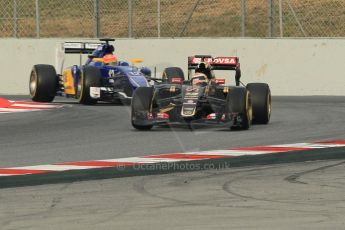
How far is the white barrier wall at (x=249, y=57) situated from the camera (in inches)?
955

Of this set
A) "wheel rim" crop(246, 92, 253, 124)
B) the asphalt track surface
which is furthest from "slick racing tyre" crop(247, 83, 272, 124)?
"wheel rim" crop(246, 92, 253, 124)

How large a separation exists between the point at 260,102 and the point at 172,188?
268 inches

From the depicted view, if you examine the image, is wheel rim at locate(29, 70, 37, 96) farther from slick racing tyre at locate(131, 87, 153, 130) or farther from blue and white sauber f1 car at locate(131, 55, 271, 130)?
slick racing tyre at locate(131, 87, 153, 130)

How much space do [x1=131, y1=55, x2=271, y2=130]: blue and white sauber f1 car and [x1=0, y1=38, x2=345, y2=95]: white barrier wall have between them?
772cm

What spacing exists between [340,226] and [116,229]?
1728 mm

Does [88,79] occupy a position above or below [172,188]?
above

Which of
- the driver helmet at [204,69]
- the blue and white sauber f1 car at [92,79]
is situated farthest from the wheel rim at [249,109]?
the blue and white sauber f1 car at [92,79]

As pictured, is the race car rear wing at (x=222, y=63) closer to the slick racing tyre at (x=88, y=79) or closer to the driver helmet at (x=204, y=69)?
the driver helmet at (x=204, y=69)

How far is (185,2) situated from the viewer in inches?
1081

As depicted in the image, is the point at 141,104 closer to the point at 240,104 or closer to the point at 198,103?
the point at 198,103

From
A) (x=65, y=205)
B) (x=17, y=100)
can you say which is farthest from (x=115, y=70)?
(x=65, y=205)

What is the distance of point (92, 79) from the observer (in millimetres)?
20703

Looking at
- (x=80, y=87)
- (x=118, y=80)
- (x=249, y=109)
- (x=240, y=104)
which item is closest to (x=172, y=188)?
(x=240, y=104)

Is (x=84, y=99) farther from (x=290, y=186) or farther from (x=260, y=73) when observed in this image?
(x=290, y=186)
